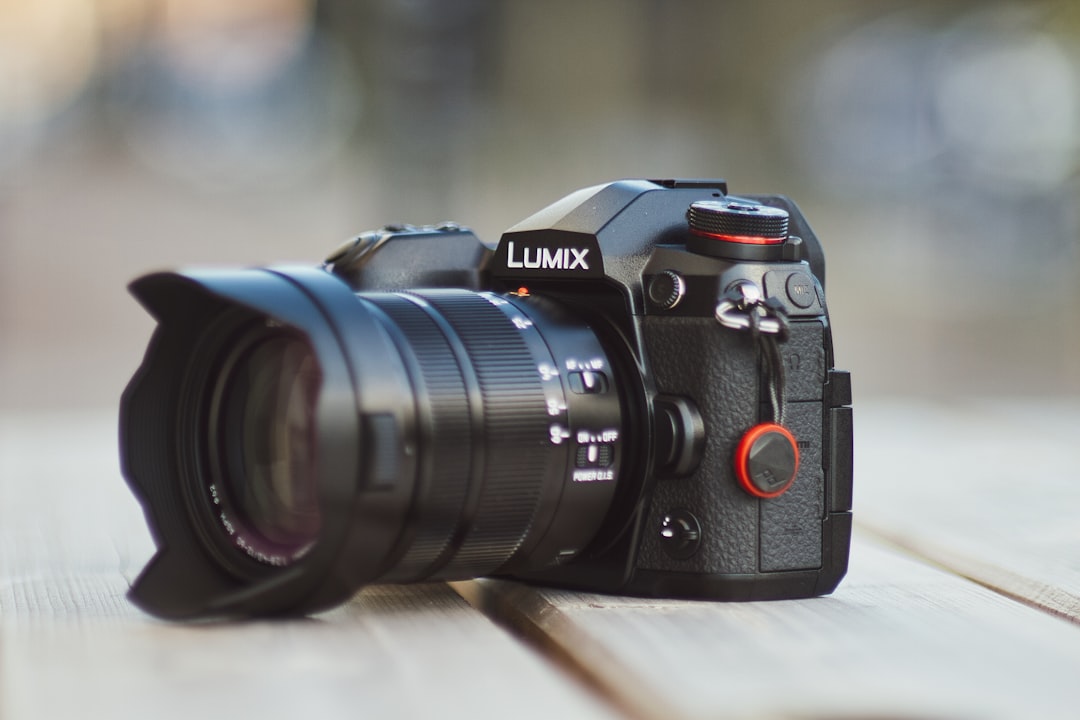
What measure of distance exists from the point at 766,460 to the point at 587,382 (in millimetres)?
144

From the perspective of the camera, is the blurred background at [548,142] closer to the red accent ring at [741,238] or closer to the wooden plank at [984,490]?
the wooden plank at [984,490]

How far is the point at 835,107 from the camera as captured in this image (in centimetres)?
755

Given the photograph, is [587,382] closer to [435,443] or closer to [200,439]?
[435,443]

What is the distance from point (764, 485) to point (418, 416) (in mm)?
286

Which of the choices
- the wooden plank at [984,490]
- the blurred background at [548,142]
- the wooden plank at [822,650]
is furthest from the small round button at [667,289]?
the blurred background at [548,142]

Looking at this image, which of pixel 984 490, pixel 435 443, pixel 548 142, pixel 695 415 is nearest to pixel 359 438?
pixel 435 443

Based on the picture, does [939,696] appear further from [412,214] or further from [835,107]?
[835,107]

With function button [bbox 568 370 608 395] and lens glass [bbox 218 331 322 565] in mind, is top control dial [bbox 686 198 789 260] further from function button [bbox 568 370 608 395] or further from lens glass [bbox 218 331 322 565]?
lens glass [bbox 218 331 322 565]

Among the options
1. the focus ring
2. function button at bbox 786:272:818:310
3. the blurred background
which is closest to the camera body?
function button at bbox 786:272:818:310

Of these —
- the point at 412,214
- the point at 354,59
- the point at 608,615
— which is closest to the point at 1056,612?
the point at 608,615

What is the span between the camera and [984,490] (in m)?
Result: 1.66

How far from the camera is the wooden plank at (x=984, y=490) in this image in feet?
4.08

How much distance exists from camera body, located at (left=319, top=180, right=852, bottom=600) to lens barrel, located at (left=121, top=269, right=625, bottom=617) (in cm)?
2

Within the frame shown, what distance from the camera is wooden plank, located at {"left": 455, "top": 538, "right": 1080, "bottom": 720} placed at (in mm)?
829
